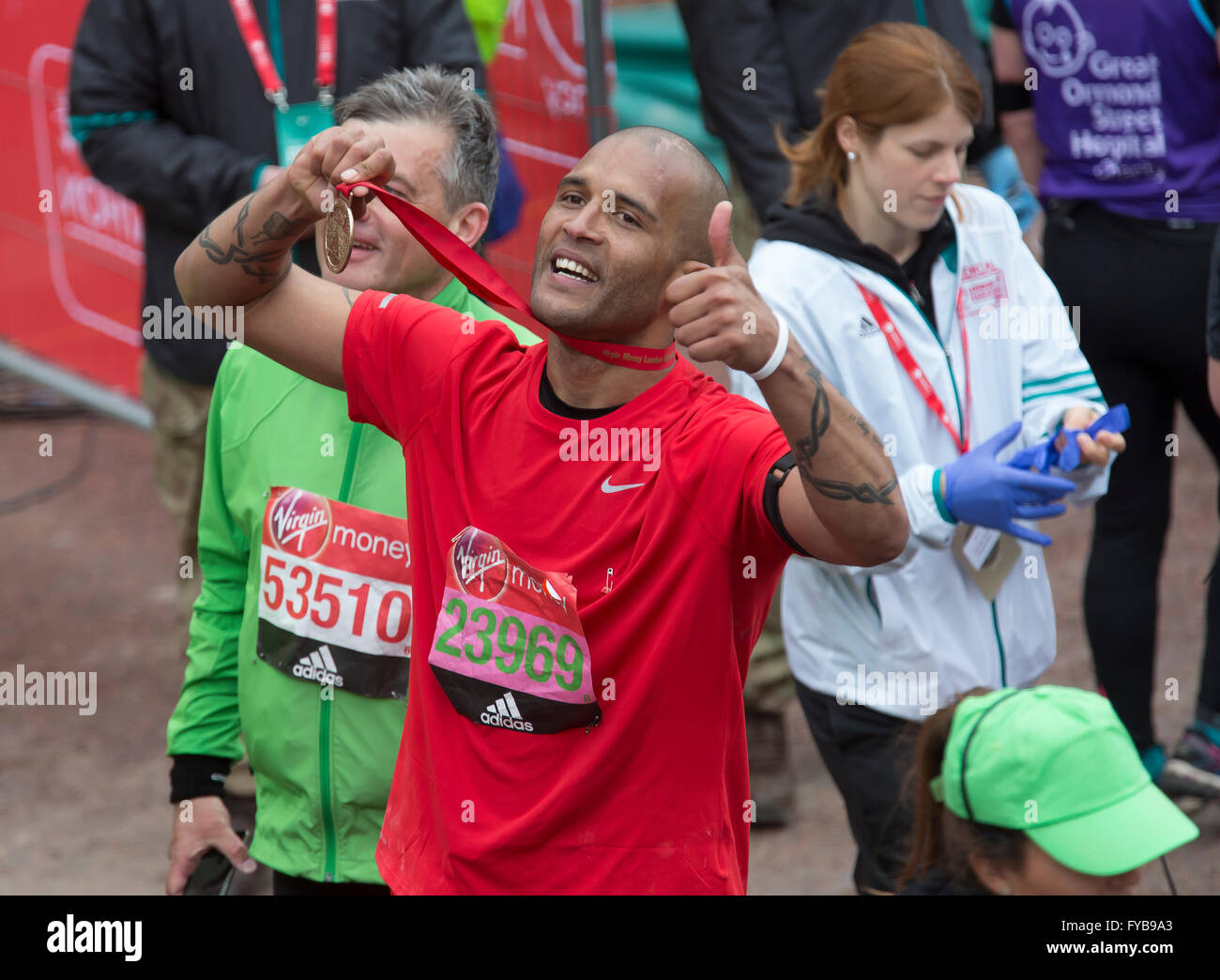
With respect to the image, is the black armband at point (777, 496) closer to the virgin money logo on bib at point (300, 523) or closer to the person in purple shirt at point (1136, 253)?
the virgin money logo on bib at point (300, 523)

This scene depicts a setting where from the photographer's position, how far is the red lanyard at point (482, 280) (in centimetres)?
247

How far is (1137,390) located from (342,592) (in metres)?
2.74

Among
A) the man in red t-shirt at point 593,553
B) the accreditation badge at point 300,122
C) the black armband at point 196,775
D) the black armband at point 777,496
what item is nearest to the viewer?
the black armband at point 777,496

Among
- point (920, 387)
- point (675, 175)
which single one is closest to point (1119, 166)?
point (920, 387)

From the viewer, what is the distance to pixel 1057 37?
181 inches

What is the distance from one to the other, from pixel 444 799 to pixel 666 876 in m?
0.36

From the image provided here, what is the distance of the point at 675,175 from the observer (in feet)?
8.04

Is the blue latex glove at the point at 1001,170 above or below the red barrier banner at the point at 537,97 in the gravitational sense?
below

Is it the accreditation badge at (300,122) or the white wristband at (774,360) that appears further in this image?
the accreditation badge at (300,122)

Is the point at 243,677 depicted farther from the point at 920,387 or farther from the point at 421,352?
the point at 920,387
